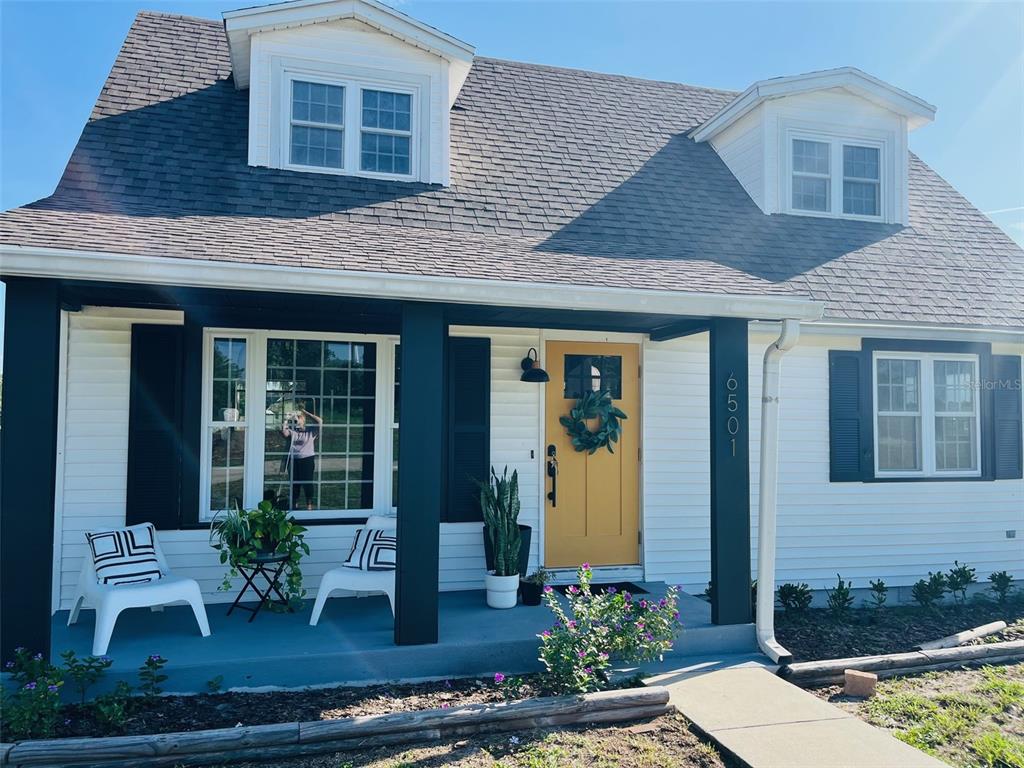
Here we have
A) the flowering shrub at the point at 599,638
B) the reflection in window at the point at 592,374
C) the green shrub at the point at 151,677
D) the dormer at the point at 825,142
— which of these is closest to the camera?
the green shrub at the point at 151,677

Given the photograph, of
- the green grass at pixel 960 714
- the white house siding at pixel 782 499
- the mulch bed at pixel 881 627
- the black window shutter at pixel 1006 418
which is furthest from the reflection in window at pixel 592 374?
the black window shutter at pixel 1006 418

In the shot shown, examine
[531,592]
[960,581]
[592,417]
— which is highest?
[592,417]

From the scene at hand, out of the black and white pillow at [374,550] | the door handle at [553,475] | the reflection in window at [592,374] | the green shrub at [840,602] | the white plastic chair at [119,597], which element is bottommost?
the green shrub at [840,602]

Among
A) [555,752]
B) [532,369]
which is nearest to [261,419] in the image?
[532,369]

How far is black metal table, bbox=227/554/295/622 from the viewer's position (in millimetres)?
5676

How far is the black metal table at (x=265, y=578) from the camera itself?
568cm

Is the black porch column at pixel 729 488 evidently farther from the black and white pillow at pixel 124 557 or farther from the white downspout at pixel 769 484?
the black and white pillow at pixel 124 557

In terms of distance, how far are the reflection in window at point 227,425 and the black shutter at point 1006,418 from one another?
7510mm

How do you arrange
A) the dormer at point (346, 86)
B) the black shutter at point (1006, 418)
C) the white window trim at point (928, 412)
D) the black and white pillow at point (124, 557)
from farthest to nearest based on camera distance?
the black shutter at point (1006, 418), the white window trim at point (928, 412), the dormer at point (346, 86), the black and white pillow at point (124, 557)

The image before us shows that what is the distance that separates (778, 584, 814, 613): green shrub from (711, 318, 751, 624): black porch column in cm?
122

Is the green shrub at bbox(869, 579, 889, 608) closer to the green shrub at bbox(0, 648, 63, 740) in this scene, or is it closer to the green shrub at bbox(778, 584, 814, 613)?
the green shrub at bbox(778, 584, 814, 613)

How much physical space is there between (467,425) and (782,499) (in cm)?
323

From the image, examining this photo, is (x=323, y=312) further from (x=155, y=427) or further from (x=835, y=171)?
(x=835, y=171)

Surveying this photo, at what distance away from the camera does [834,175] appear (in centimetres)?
858
